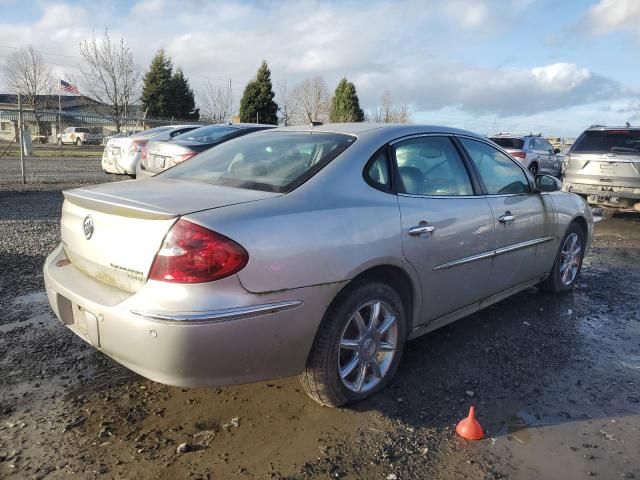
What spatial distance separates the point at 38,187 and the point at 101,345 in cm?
1076

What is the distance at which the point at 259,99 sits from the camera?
3959 centimetres

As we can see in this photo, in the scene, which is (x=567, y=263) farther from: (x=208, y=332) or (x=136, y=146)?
(x=136, y=146)

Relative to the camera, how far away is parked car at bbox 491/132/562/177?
50.2ft

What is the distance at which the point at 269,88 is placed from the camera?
40.1 metres

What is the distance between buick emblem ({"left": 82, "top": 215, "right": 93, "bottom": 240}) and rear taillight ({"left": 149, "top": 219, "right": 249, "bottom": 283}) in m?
0.68

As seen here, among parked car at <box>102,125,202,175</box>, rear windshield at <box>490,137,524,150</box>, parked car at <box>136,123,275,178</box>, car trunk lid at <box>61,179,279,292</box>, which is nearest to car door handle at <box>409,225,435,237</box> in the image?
car trunk lid at <box>61,179,279,292</box>

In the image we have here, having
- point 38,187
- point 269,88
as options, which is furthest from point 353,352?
point 269,88

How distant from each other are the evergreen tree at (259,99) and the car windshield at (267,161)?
120ft

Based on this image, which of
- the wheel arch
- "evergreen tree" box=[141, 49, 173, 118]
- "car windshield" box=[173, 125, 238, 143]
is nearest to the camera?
the wheel arch

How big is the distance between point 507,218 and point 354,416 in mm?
2007

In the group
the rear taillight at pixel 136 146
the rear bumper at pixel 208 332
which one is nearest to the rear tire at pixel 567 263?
the rear bumper at pixel 208 332

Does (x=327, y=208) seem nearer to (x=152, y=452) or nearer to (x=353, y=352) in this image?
(x=353, y=352)

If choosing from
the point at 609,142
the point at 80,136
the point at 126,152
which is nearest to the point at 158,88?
the point at 80,136

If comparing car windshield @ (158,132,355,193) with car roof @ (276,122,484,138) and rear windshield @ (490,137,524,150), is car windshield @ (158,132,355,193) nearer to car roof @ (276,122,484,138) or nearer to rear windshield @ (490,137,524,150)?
car roof @ (276,122,484,138)
